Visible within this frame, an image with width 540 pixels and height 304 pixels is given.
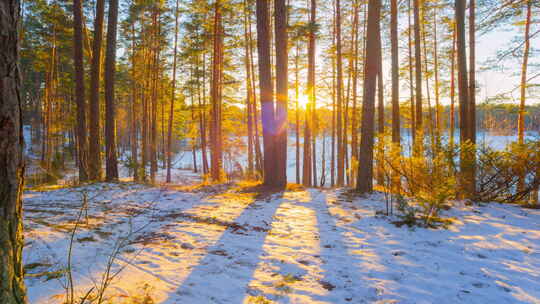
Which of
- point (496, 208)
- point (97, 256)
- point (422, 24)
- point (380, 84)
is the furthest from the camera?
point (422, 24)

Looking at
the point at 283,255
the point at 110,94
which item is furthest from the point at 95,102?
the point at 283,255

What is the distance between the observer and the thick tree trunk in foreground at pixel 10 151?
106 centimetres

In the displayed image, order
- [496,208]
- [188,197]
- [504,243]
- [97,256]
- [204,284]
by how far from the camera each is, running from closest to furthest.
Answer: [204,284] < [97,256] < [504,243] < [496,208] < [188,197]

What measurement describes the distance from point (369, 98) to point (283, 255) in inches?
187

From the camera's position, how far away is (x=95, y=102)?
777 centimetres

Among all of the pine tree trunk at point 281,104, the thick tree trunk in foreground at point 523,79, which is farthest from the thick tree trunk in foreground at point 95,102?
the thick tree trunk in foreground at point 523,79

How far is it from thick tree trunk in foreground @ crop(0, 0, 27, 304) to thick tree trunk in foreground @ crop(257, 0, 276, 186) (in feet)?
18.6

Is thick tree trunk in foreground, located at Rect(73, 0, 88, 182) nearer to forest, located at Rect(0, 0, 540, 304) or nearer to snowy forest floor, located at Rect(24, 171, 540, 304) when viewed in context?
forest, located at Rect(0, 0, 540, 304)

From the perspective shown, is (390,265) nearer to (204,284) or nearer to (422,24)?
(204,284)

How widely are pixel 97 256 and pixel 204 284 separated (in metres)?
1.19

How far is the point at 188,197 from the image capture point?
5.92 m

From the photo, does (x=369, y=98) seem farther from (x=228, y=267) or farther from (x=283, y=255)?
(x=228, y=267)

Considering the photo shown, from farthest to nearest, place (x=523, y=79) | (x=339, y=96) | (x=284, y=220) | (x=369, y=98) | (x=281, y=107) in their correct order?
(x=339, y=96) → (x=523, y=79) → (x=281, y=107) → (x=369, y=98) → (x=284, y=220)

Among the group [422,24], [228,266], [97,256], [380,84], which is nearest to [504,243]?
[228,266]
